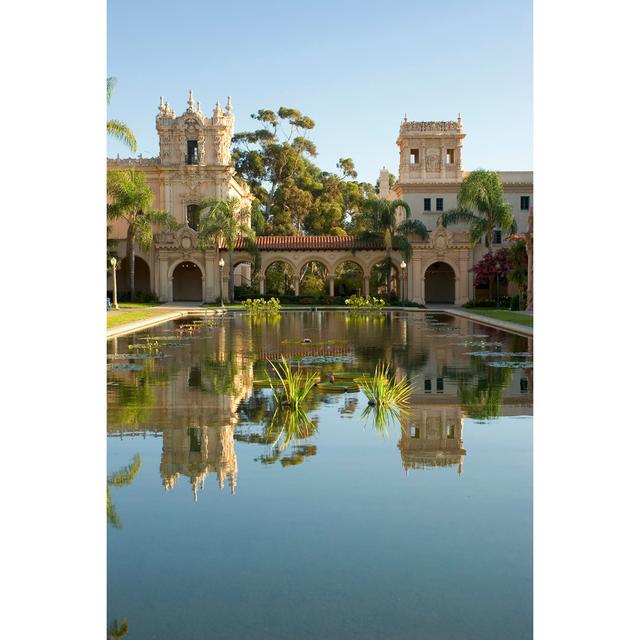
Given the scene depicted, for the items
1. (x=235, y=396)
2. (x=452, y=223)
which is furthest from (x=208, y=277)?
(x=235, y=396)

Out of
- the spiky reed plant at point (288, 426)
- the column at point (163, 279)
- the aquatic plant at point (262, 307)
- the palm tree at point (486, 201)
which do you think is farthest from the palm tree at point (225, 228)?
the spiky reed plant at point (288, 426)

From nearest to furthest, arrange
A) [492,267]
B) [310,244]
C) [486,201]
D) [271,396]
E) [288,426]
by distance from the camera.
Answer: [288,426], [271,396], [492,267], [486,201], [310,244]

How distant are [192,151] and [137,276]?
852 centimetres

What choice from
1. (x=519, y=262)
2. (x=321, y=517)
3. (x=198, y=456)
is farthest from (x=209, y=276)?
(x=321, y=517)

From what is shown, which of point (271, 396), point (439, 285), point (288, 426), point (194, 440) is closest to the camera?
point (194, 440)

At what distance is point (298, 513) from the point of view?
5648mm

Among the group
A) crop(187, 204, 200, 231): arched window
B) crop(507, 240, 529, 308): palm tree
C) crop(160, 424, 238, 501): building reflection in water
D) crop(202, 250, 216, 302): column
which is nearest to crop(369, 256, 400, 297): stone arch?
crop(202, 250, 216, 302): column

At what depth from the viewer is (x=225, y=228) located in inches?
1828

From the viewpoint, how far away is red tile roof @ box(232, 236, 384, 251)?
48562mm

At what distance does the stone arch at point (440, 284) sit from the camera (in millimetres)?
52438

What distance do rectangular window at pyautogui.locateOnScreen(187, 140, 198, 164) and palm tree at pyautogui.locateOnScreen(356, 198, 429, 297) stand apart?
37.0 feet

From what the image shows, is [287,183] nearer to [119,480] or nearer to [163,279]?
[163,279]

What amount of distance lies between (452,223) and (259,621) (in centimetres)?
4738

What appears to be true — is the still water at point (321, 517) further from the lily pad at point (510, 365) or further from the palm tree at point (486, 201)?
the palm tree at point (486, 201)
